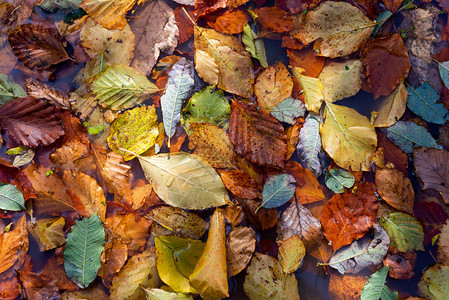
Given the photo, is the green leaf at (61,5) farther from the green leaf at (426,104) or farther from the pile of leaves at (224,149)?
the green leaf at (426,104)

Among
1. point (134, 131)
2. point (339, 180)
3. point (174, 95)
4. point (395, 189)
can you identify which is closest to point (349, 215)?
point (339, 180)

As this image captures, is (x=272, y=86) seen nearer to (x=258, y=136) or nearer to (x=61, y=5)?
(x=258, y=136)

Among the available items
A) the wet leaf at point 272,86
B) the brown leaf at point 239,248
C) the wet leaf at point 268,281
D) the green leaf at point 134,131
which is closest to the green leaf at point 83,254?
the green leaf at point 134,131

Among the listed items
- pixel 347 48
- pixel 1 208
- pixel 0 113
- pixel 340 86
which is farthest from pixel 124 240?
pixel 347 48

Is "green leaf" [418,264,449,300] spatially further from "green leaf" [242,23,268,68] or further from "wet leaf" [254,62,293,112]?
"green leaf" [242,23,268,68]

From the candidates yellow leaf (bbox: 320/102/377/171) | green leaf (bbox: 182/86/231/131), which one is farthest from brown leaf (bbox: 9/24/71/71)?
yellow leaf (bbox: 320/102/377/171)

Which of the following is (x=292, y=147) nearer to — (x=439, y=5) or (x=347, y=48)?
(x=347, y=48)

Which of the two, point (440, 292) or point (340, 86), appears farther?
point (340, 86)
